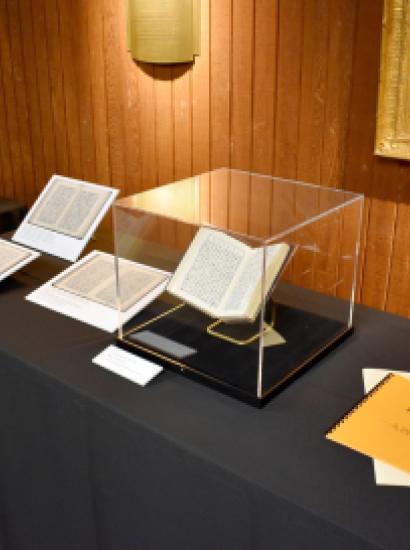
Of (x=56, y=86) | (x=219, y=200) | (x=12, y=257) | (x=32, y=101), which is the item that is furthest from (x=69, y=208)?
(x=32, y=101)

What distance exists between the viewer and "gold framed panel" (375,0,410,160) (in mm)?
2357

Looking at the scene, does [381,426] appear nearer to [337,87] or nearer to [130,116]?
[337,87]

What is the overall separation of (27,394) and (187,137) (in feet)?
6.01

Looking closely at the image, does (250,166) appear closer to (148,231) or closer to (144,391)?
(148,231)

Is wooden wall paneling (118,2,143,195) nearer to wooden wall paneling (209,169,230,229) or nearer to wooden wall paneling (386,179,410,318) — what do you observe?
wooden wall paneling (386,179,410,318)

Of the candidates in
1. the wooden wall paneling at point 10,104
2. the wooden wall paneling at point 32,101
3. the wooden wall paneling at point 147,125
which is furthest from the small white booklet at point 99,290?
the wooden wall paneling at point 10,104

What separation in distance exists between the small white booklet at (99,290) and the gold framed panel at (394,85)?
1.18m

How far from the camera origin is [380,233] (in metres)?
2.70

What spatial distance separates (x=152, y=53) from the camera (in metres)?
3.02

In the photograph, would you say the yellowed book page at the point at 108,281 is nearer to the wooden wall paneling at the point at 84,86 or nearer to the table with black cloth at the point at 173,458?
the table with black cloth at the point at 173,458

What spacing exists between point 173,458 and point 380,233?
1642 mm

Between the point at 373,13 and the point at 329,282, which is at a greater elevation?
the point at 373,13

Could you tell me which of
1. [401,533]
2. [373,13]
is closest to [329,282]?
[401,533]

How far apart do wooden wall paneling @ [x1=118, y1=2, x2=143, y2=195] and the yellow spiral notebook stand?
2230 mm
